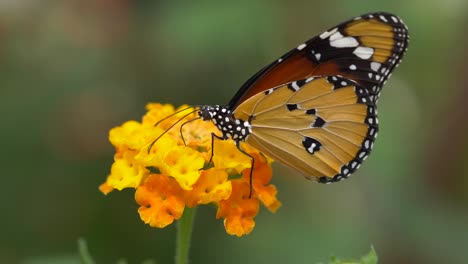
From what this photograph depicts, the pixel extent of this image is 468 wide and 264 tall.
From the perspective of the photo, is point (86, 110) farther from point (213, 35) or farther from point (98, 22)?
point (213, 35)

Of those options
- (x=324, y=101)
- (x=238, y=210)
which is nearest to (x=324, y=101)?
(x=324, y=101)

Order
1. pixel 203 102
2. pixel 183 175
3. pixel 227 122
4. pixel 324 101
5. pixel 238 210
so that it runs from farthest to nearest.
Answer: pixel 203 102 < pixel 324 101 < pixel 227 122 < pixel 238 210 < pixel 183 175

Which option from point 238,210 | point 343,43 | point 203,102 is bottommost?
point 238,210

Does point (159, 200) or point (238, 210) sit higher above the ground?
point (159, 200)

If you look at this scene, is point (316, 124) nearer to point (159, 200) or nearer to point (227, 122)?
point (227, 122)

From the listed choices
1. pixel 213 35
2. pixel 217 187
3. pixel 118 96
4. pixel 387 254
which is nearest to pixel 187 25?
pixel 213 35

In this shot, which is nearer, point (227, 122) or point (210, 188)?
point (210, 188)

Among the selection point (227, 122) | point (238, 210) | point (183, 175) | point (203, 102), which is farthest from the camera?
point (203, 102)

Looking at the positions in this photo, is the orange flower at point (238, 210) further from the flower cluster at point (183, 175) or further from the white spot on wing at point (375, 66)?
the white spot on wing at point (375, 66)
